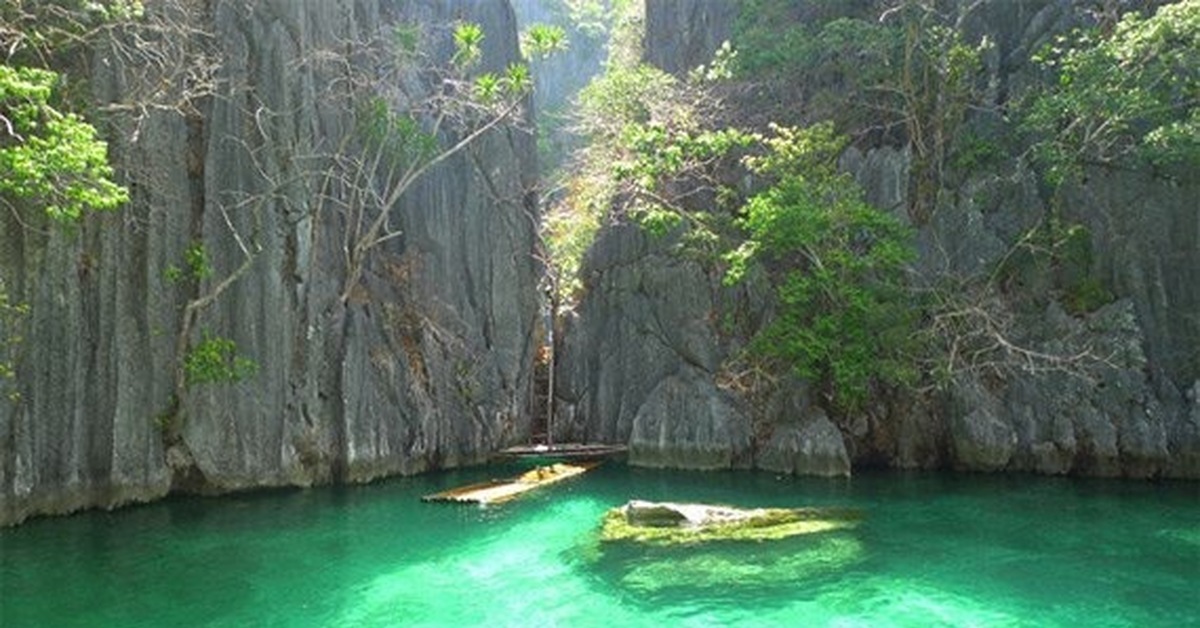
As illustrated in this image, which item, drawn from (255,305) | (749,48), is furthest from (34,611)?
(749,48)

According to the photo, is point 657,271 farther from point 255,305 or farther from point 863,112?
point 255,305

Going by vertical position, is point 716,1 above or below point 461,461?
above

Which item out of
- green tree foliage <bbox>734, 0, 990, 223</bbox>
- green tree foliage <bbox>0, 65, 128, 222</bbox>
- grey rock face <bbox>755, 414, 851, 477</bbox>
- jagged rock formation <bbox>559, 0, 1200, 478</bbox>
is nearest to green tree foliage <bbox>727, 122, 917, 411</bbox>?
grey rock face <bbox>755, 414, 851, 477</bbox>

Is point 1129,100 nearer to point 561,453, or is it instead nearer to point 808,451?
point 808,451

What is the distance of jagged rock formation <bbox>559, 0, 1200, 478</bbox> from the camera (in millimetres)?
18797

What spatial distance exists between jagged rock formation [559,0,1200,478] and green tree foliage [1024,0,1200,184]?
1.12 meters

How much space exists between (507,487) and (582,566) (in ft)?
18.4

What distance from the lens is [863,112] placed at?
81.2 feet

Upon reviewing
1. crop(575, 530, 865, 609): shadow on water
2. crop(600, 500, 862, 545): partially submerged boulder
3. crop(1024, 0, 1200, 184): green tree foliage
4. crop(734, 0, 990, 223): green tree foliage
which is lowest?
crop(575, 530, 865, 609): shadow on water

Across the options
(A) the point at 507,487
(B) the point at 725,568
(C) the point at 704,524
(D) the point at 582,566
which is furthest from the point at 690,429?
(B) the point at 725,568

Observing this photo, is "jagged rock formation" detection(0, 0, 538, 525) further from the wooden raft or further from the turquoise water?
the wooden raft

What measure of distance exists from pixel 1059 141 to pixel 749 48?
9236 millimetres

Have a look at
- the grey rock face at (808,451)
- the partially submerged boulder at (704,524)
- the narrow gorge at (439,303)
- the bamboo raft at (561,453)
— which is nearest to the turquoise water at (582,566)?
the partially submerged boulder at (704,524)

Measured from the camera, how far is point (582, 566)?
40.9ft
